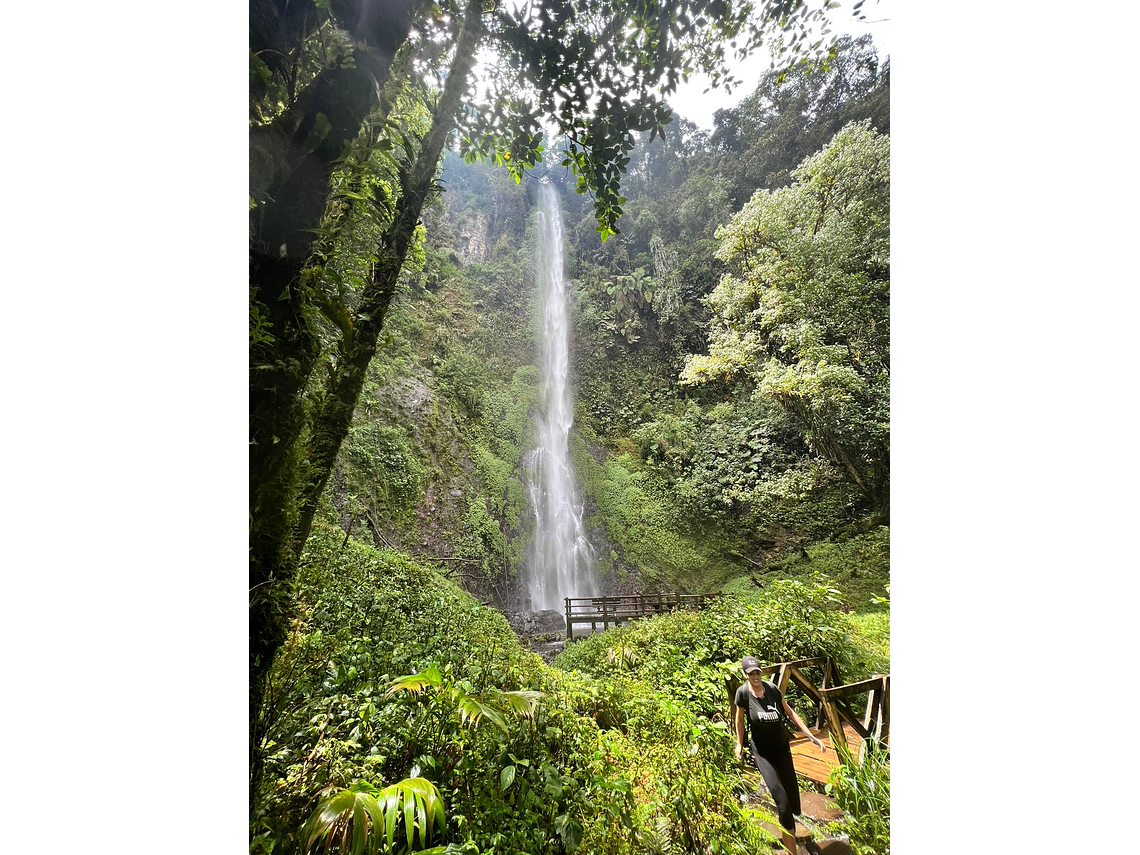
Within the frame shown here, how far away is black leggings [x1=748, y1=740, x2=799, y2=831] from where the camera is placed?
1.31 metres

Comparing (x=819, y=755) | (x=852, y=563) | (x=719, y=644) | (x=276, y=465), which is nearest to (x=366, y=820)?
(x=276, y=465)

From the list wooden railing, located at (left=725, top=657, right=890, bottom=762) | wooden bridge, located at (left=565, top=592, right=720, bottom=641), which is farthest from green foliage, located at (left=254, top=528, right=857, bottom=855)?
wooden bridge, located at (left=565, top=592, right=720, bottom=641)

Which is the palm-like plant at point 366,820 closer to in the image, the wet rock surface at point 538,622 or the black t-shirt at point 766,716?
the black t-shirt at point 766,716

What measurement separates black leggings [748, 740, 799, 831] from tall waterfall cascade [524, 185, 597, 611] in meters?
5.14

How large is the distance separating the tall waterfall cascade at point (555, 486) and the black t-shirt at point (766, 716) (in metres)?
5.12

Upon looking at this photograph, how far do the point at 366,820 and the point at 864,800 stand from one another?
153 cm

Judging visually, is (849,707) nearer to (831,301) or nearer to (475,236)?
(831,301)

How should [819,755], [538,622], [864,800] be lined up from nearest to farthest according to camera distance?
[864,800] → [819,755] → [538,622]

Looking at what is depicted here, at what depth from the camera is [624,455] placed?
5781 millimetres

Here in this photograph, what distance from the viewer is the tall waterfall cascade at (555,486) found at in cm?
653

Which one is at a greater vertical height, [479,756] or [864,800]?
[479,756]

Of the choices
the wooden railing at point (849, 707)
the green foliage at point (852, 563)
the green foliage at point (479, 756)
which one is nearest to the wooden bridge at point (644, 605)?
the green foliage at point (852, 563)
